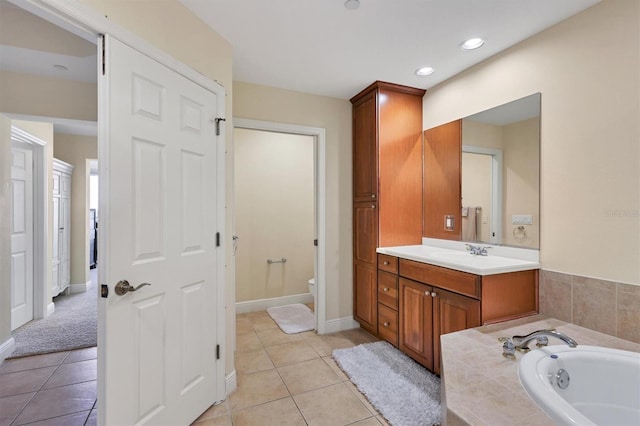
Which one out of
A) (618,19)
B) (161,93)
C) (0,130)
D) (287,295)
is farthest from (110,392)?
(618,19)

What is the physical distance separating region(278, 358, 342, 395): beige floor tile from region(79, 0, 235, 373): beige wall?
0.44 metres

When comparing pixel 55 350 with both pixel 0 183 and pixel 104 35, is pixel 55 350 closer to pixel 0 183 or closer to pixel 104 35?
pixel 0 183

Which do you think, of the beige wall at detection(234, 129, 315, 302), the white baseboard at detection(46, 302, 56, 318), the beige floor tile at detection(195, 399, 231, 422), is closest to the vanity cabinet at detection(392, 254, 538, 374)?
the beige floor tile at detection(195, 399, 231, 422)

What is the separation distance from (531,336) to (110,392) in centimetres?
194

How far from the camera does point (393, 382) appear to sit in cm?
204

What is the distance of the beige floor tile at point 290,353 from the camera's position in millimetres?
2428

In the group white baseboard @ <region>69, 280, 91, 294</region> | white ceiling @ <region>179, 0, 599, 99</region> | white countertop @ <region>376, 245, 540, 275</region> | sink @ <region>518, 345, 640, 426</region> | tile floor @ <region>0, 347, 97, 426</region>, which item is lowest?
tile floor @ <region>0, 347, 97, 426</region>

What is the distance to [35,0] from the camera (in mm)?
1077

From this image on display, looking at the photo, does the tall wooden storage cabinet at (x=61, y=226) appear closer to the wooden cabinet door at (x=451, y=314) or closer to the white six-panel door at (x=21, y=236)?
the white six-panel door at (x=21, y=236)

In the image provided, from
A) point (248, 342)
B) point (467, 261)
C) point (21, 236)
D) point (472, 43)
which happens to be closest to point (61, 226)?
point (21, 236)

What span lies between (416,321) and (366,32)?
212 cm

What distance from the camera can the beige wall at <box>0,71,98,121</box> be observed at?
2.25 m

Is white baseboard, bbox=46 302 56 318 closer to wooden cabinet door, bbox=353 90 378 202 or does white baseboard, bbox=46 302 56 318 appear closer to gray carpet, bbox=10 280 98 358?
gray carpet, bbox=10 280 98 358

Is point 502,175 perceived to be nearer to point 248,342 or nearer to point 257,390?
point 257,390
